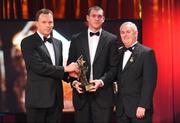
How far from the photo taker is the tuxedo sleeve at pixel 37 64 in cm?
389

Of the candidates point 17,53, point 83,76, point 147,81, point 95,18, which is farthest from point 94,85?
point 17,53

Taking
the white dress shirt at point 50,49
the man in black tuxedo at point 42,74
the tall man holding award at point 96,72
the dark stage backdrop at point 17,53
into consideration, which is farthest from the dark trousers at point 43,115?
the dark stage backdrop at point 17,53

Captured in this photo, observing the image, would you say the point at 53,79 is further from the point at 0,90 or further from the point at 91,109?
the point at 0,90

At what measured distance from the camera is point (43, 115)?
155 inches

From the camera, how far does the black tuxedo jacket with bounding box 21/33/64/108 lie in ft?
12.8

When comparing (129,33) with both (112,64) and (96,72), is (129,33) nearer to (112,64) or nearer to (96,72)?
(112,64)

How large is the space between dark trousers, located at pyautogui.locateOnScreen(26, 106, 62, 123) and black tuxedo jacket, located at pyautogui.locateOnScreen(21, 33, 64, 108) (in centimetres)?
5

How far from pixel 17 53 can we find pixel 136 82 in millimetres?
1930

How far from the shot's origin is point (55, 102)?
3.99 metres

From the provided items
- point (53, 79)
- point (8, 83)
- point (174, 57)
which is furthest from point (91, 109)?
point (174, 57)

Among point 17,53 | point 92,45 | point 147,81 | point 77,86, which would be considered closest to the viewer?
point 147,81

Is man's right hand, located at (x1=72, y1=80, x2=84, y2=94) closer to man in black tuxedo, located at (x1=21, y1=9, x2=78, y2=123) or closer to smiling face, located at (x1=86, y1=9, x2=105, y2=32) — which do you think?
man in black tuxedo, located at (x1=21, y1=9, x2=78, y2=123)

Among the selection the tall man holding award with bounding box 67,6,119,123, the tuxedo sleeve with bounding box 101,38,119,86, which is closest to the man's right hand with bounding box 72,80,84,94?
the tall man holding award with bounding box 67,6,119,123

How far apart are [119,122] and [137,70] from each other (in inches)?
21.2
